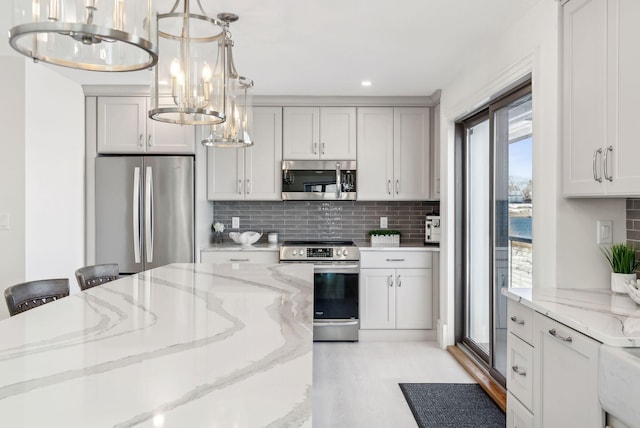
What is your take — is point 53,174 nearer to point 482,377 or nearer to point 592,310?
point 482,377

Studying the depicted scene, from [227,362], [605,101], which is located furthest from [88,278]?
[605,101]

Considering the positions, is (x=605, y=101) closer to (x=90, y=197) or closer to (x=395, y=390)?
(x=395, y=390)

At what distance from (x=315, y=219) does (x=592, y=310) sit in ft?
12.1

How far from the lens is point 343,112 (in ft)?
Answer: 16.3

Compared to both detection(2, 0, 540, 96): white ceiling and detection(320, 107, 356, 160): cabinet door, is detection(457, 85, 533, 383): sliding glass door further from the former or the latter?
detection(320, 107, 356, 160): cabinet door

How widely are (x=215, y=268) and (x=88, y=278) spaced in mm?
714

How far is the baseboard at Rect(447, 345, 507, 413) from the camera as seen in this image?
3.22m

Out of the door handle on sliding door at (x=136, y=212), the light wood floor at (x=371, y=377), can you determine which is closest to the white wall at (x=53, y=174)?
the door handle on sliding door at (x=136, y=212)

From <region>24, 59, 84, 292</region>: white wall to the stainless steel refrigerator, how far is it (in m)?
0.24

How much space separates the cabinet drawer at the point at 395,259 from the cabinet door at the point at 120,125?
2.45m

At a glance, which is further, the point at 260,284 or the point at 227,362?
the point at 260,284

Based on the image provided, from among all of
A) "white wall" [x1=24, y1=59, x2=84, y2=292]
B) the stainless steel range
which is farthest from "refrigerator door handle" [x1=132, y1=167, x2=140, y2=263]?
the stainless steel range

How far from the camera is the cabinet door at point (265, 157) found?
4.99 meters

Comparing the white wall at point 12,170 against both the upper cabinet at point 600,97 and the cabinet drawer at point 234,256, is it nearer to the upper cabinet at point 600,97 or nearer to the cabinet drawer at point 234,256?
the cabinet drawer at point 234,256
